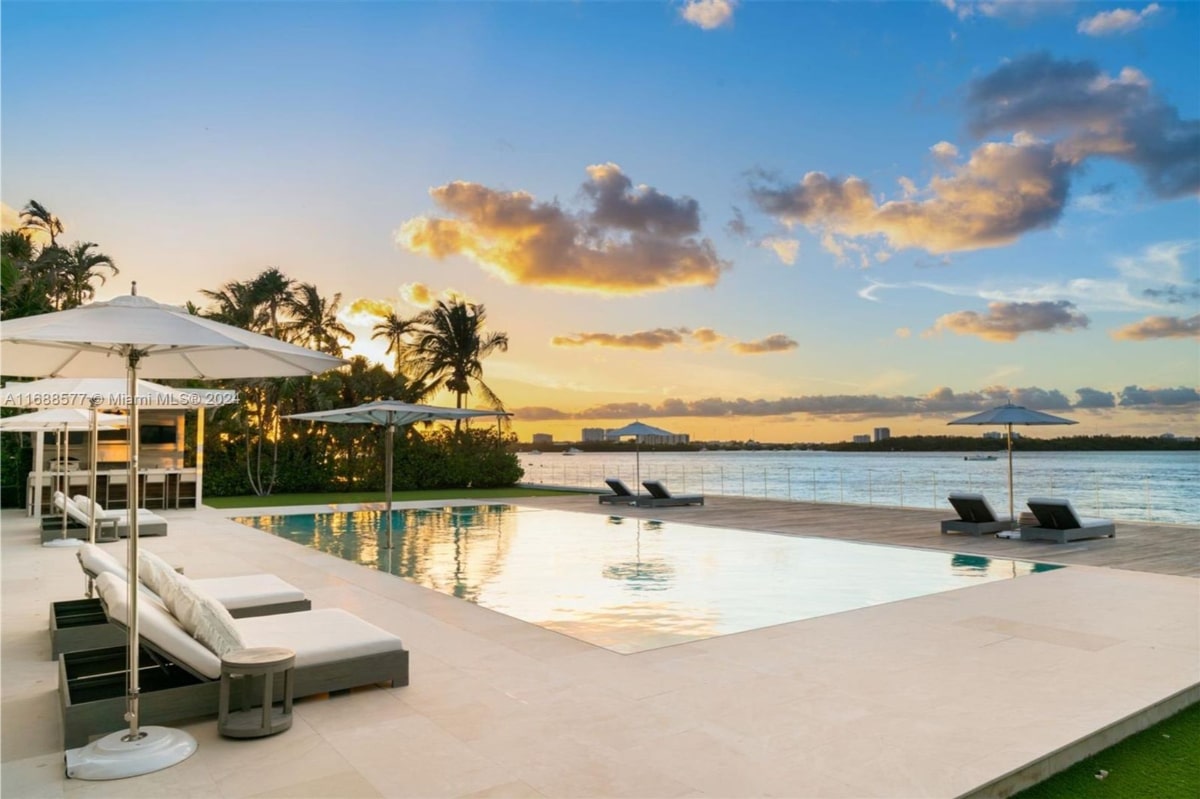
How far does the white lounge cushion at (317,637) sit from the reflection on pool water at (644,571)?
2.04 m

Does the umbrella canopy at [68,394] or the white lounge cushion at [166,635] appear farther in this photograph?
the umbrella canopy at [68,394]

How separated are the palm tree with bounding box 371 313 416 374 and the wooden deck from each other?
12718mm

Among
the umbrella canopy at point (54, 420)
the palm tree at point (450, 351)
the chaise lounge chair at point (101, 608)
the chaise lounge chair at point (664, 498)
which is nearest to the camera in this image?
the chaise lounge chair at point (101, 608)

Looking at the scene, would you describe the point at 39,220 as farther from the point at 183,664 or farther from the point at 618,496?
the point at 183,664

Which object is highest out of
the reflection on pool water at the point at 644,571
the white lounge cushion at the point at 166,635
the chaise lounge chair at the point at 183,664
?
the white lounge cushion at the point at 166,635

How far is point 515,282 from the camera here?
25.2 metres

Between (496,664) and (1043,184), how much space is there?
2261 cm

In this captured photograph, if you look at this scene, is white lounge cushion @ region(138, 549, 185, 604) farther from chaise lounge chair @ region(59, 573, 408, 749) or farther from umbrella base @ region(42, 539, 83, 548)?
umbrella base @ region(42, 539, 83, 548)

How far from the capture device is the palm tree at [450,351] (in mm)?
31359

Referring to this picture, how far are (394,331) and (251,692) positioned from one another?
2889cm

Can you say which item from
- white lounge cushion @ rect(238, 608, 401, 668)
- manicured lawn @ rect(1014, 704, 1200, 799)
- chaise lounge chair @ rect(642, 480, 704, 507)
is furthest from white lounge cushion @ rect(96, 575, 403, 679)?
chaise lounge chair @ rect(642, 480, 704, 507)

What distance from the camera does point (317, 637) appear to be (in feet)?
16.5

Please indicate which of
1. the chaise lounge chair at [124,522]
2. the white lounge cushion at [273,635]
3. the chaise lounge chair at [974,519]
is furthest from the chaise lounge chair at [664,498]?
the white lounge cushion at [273,635]

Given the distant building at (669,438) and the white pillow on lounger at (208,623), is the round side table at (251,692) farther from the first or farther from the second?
the distant building at (669,438)
